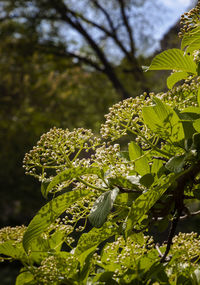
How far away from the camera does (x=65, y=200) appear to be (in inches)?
17.3

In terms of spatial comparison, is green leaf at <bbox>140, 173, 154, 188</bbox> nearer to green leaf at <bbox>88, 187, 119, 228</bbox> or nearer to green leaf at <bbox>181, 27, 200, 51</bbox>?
green leaf at <bbox>88, 187, 119, 228</bbox>

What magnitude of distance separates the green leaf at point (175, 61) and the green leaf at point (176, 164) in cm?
13

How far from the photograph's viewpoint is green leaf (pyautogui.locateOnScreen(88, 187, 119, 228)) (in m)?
0.40

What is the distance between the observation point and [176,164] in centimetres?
39

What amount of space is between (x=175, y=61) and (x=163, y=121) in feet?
0.32

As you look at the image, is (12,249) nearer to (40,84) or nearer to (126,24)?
(126,24)

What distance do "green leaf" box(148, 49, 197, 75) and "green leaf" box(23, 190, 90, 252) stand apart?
0.66ft

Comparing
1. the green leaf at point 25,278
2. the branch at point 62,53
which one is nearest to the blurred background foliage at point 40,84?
the branch at point 62,53

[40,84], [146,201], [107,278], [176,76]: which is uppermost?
[40,84]

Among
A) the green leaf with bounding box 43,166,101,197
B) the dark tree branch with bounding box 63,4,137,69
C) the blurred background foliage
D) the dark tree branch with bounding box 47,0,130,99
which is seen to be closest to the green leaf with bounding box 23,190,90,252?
the green leaf with bounding box 43,166,101,197

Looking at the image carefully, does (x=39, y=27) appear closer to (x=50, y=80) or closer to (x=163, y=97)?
(x=50, y=80)

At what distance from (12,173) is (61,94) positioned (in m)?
1.73

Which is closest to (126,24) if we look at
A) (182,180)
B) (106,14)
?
(106,14)

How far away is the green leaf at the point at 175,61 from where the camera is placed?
1.50 feet
